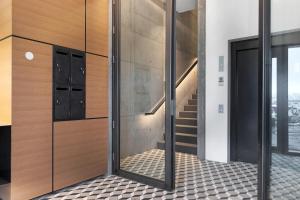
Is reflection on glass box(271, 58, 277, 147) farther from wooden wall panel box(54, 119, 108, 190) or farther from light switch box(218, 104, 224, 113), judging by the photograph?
wooden wall panel box(54, 119, 108, 190)

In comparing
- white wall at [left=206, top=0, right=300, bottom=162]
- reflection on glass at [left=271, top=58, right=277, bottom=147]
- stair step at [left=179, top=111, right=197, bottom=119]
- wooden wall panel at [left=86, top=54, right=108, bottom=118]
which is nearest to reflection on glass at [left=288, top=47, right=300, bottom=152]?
reflection on glass at [left=271, top=58, right=277, bottom=147]

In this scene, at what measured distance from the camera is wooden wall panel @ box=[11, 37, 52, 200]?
2.83 meters

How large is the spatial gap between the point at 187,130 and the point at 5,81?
14.2 ft

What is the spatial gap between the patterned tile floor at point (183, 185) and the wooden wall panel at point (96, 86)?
1.01 metres

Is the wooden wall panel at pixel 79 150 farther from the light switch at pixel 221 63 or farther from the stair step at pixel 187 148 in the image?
the light switch at pixel 221 63

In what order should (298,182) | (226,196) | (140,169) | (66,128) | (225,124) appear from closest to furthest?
(298,182)
(226,196)
(66,128)
(140,169)
(225,124)

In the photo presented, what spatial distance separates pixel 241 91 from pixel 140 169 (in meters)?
2.63

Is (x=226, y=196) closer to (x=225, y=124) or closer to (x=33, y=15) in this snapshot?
(x=225, y=124)

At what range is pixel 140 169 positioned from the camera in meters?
3.98

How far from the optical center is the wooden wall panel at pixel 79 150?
10.9 ft

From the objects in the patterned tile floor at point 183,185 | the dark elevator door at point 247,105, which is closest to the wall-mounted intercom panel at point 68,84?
the patterned tile floor at point 183,185

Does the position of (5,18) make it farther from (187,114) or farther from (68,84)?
(187,114)

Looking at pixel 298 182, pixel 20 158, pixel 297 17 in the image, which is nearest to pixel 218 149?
pixel 298 182

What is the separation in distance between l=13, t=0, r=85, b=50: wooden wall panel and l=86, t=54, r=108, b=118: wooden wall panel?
32 centimetres
